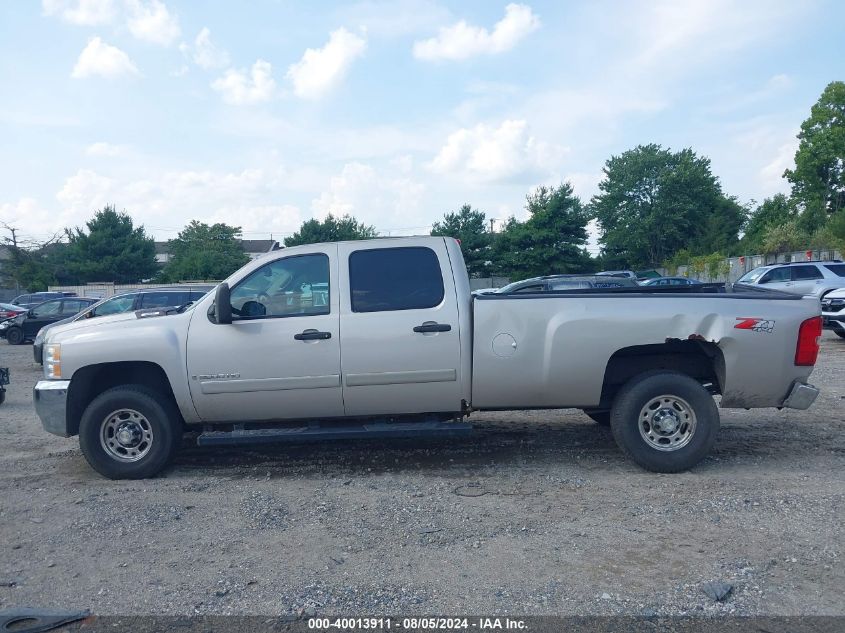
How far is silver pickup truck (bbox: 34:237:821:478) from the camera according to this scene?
616 centimetres

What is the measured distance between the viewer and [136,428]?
250 inches

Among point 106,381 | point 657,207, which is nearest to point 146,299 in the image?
point 106,381

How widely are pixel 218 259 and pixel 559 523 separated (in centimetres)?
6156

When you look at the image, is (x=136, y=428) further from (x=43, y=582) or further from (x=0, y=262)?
(x=0, y=262)

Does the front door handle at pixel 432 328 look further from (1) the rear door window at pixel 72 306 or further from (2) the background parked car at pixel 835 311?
(1) the rear door window at pixel 72 306

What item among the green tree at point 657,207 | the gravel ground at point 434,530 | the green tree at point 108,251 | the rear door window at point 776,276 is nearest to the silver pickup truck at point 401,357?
the gravel ground at point 434,530

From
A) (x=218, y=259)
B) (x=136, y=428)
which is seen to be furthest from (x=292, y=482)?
(x=218, y=259)

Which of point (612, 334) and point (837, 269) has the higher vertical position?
point (837, 269)

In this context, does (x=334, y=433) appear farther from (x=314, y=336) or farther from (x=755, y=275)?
(x=755, y=275)

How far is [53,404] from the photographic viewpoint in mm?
6324

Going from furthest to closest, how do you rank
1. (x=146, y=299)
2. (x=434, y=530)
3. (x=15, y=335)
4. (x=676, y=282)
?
(x=15, y=335)
(x=676, y=282)
(x=146, y=299)
(x=434, y=530)

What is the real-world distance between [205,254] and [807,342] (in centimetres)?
6237

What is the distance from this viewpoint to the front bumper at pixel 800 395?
619cm

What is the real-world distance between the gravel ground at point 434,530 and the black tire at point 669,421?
0.62 ft
